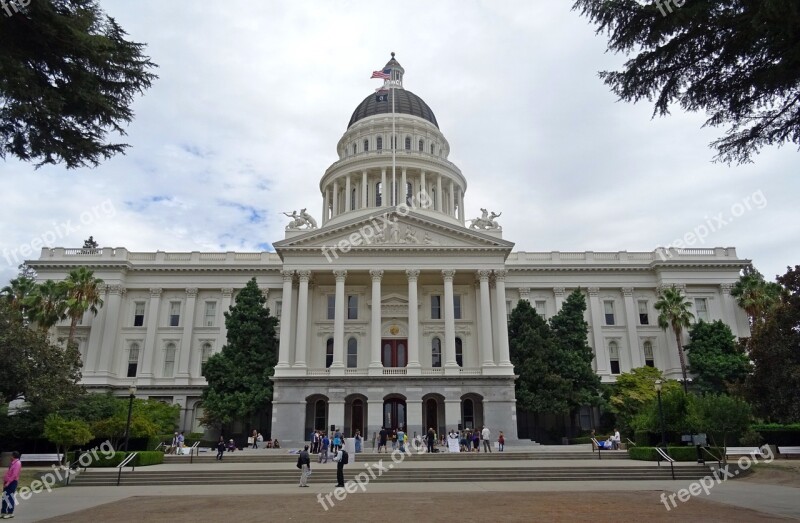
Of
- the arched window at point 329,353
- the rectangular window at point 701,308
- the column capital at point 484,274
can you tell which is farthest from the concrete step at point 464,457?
the rectangular window at point 701,308

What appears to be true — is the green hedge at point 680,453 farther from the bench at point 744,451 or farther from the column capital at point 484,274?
the column capital at point 484,274

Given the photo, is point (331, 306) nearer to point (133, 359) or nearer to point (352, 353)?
point (352, 353)

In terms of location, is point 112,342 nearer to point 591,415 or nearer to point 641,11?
point 591,415

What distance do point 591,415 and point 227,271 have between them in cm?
3530

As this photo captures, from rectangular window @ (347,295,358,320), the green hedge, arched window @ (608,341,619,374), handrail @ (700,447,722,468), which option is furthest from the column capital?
handrail @ (700,447,722,468)

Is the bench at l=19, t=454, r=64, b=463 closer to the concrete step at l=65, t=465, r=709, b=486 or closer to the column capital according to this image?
the concrete step at l=65, t=465, r=709, b=486

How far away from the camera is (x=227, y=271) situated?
54156 mm

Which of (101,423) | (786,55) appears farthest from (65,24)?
(101,423)

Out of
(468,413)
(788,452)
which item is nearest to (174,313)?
(468,413)

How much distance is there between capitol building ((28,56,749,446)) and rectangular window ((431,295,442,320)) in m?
0.18

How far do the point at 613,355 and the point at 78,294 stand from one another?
4658 cm

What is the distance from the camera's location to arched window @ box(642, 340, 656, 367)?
174ft

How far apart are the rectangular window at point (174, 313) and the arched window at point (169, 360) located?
1981 millimetres

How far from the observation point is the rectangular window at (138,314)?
175 feet
